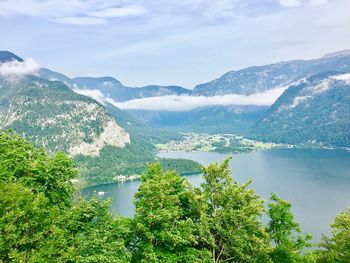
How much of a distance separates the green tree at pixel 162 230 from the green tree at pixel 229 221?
108cm

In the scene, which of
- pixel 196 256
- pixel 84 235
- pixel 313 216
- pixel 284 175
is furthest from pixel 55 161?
pixel 284 175

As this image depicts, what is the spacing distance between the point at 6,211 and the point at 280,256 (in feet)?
59.2

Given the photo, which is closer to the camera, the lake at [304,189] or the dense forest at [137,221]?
the dense forest at [137,221]

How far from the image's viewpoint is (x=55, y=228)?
59.8 feet

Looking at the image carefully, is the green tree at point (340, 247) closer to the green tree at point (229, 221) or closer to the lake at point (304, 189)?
the green tree at point (229, 221)

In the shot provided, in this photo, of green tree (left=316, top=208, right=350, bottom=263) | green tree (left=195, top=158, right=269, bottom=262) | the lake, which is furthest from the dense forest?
the lake

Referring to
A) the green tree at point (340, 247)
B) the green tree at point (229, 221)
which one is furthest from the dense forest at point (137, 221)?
the green tree at point (340, 247)

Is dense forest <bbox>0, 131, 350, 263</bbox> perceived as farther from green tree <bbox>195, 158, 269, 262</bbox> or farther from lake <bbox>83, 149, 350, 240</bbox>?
lake <bbox>83, 149, 350, 240</bbox>

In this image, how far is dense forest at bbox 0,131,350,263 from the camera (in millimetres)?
17484

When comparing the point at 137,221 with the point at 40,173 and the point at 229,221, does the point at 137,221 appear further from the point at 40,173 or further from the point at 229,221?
the point at 40,173

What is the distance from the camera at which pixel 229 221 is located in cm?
2217

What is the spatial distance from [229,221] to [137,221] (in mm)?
5545

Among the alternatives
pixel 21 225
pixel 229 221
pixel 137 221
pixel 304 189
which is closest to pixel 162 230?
pixel 137 221

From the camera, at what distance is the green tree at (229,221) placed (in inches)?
861
